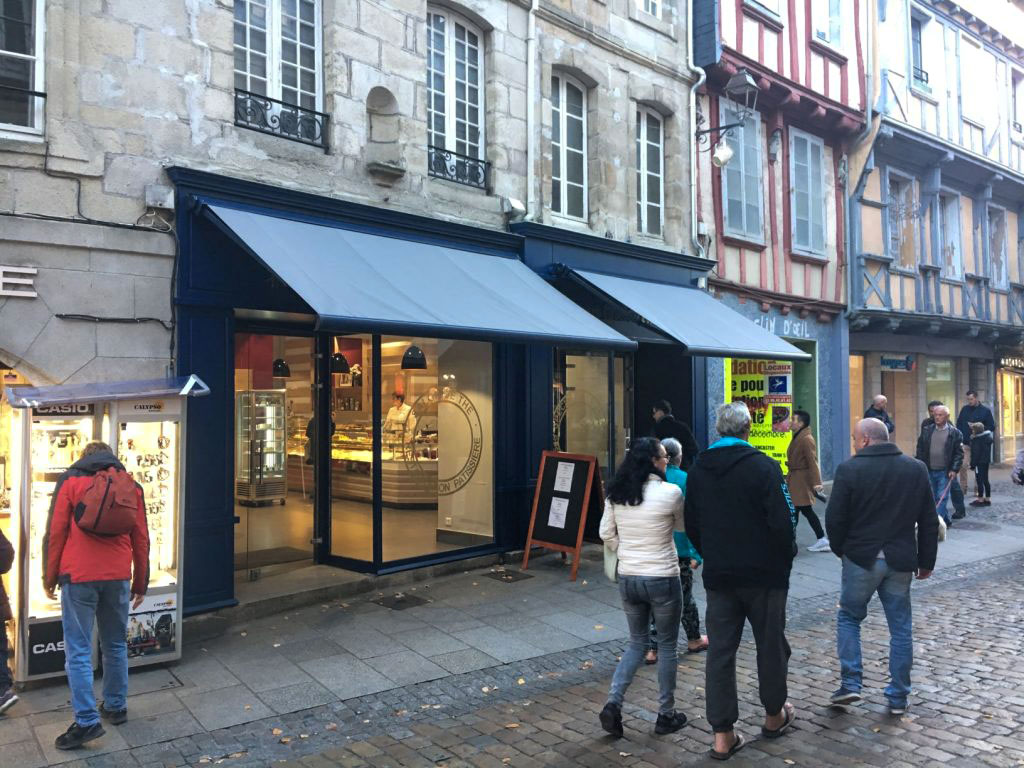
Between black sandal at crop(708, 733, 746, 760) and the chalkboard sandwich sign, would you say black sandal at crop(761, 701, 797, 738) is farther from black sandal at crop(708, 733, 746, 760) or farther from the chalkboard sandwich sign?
the chalkboard sandwich sign

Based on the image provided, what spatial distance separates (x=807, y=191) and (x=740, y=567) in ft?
36.4

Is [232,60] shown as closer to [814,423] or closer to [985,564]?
[985,564]

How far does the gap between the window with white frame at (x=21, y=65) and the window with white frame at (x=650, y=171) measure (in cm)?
714

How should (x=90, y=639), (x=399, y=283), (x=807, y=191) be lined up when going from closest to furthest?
(x=90, y=639) < (x=399, y=283) < (x=807, y=191)

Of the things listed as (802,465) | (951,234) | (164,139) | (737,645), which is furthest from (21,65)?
(951,234)

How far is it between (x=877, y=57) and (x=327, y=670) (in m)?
14.1

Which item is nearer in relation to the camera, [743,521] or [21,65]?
[743,521]

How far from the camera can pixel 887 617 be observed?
4758mm

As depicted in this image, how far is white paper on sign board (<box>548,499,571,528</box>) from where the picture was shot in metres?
8.25

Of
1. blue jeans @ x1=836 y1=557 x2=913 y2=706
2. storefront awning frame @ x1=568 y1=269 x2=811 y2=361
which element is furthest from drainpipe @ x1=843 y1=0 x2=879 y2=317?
blue jeans @ x1=836 y1=557 x2=913 y2=706

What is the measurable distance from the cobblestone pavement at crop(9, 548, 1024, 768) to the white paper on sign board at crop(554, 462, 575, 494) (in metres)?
2.28

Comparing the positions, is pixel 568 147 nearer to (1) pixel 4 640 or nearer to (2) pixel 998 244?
(1) pixel 4 640

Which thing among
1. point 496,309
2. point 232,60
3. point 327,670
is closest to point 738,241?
point 496,309

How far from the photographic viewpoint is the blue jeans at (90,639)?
172 inches
